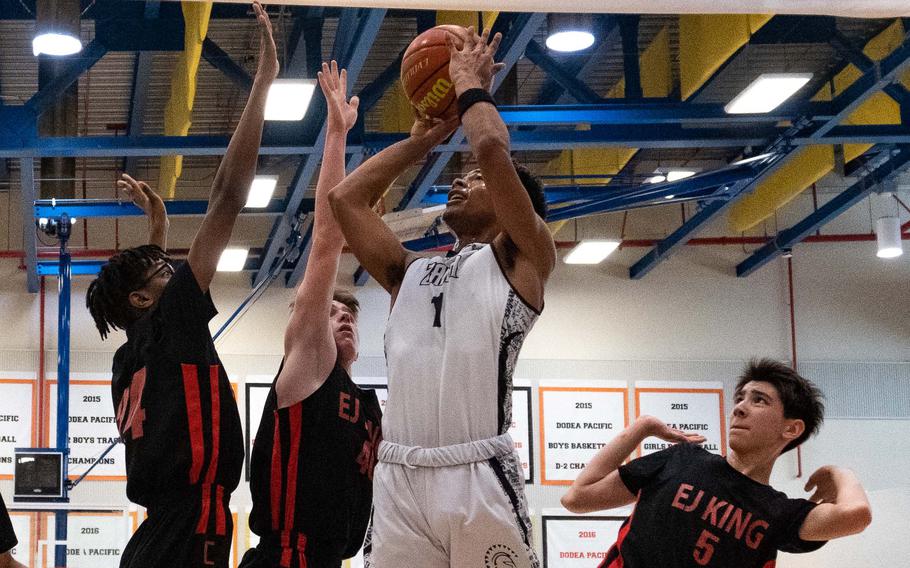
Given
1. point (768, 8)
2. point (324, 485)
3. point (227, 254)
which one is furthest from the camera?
point (227, 254)

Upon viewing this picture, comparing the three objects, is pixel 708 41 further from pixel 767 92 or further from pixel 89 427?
pixel 89 427

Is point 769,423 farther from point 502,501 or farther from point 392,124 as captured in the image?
point 392,124

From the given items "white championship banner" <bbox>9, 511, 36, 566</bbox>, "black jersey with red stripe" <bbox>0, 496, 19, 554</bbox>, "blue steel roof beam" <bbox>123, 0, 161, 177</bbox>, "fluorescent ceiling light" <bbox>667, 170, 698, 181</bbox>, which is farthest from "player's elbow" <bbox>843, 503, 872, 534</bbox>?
"white championship banner" <bbox>9, 511, 36, 566</bbox>

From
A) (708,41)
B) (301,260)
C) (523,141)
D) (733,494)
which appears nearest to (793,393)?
(733,494)

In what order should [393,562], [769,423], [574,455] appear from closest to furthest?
[393,562] → [769,423] → [574,455]

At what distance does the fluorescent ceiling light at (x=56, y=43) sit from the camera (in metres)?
8.86

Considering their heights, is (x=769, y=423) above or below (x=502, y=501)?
above

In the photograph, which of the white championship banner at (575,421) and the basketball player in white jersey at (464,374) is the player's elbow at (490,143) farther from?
the white championship banner at (575,421)

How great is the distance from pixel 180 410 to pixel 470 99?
1.39m

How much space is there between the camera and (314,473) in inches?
172

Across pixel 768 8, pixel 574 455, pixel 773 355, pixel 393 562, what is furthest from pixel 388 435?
pixel 773 355

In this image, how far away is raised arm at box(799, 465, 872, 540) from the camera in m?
4.39

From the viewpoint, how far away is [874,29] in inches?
486

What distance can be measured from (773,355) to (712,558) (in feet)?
39.5
